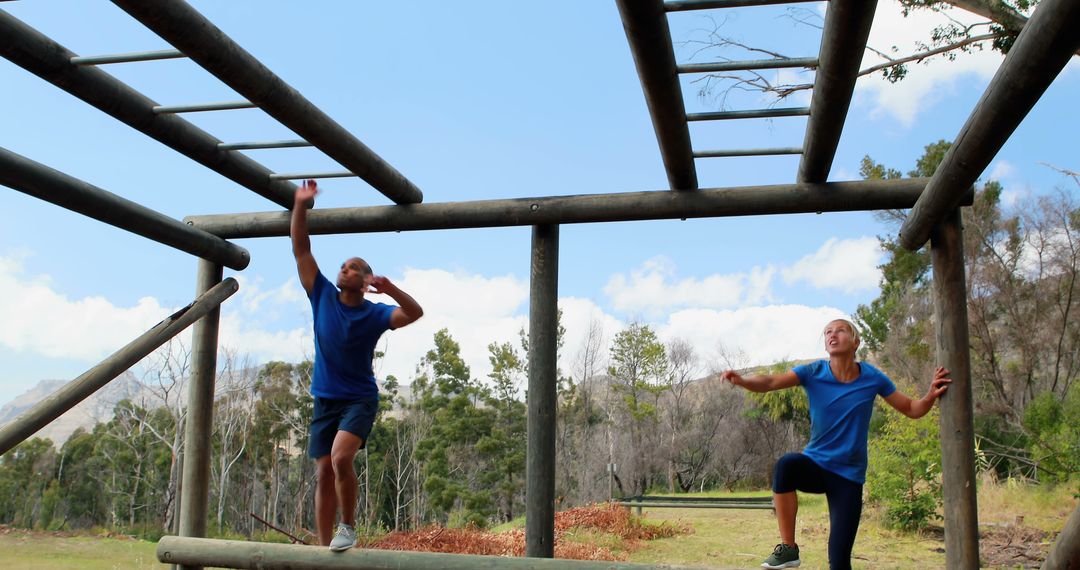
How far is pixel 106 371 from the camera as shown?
495 centimetres

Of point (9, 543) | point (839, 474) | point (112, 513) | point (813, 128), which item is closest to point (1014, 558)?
point (839, 474)

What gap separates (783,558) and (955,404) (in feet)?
4.56

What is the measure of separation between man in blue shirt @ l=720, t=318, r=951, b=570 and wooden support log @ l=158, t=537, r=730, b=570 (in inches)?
26.6

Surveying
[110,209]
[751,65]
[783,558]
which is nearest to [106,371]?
[110,209]

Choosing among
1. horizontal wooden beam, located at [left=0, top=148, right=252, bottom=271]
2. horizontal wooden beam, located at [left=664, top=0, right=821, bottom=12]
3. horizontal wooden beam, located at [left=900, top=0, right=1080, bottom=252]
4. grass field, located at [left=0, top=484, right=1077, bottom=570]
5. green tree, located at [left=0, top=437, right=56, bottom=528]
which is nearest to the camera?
horizontal wooden beam, located at [left=900, top=0, right=1080, bottom=252]

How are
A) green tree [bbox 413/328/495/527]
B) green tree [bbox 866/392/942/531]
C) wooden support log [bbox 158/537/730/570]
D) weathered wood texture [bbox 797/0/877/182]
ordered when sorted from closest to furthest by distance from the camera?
1. weathered wood texture [bbox 797/0/877/182]
2. wooden support log [bbox 158/537/730/570]
3. green tree [bbox 866/392/942/531]
4. green tree [bbox 413/328/495/527]

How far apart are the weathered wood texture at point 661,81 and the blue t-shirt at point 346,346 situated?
1712 millimetres

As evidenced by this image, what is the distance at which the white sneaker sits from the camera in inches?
161

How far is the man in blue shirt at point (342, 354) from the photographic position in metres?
4.39

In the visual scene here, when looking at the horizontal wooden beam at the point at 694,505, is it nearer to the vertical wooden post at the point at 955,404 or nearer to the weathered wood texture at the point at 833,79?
the vertical wooden post at the point at 955,404

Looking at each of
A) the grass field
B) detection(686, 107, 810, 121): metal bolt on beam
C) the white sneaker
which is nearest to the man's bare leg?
the white sneaker

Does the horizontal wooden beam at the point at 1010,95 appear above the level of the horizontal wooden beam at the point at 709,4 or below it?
below

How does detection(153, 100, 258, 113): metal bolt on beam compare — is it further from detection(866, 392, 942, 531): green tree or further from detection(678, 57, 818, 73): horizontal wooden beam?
detection(866, 392, 942, 531): green tree

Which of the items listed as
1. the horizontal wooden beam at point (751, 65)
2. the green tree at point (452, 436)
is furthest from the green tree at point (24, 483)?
the horizontal wooden beam at point (751, 65)
